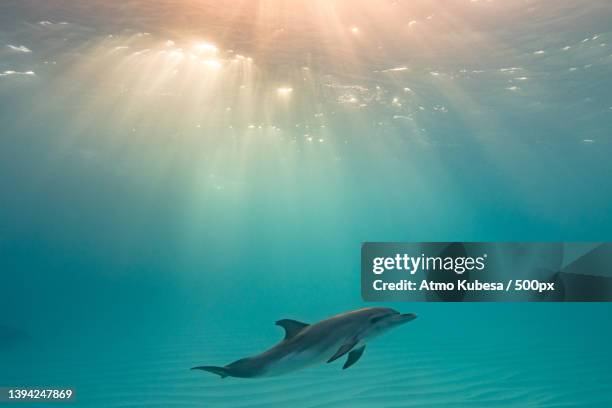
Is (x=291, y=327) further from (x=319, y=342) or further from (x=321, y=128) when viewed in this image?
(x=321, y=128)

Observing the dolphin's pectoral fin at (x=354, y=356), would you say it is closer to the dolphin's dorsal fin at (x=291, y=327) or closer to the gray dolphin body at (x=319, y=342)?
the gray dolphin body at (x=319, y=342)

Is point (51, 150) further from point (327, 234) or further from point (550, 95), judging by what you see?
point (327, 234)

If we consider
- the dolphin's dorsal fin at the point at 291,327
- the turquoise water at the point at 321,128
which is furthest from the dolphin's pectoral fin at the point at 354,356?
the turquoise water at the point at 321,128

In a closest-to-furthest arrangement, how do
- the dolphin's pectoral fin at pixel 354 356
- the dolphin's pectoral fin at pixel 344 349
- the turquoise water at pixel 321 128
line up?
the dolphin's pectoral fin at pixel 344 349 → the dolphin's pectoral fin at pixel 354 356 → the turquoise water at pixel 321 128

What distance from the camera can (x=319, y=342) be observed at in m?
6.52

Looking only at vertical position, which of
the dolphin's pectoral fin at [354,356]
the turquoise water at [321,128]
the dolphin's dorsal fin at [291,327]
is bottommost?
the dolphin's pectoral fin at [354,356]

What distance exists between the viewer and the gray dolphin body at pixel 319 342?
252 inches

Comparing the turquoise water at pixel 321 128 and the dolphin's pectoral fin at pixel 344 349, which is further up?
the turquoise water at pixel 321 128

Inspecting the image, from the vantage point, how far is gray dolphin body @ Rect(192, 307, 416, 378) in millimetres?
6405

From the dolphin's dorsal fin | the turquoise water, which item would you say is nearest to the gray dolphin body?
the dolphin's dorsal fin

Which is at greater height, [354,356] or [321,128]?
[321,128]

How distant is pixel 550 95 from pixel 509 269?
1409 centimetres

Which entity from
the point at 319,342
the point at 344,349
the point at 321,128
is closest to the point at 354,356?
the point at 344,349

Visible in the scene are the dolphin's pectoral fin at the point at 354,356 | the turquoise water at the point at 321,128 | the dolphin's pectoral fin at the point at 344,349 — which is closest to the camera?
the dolphin's pectoral fin at the point at 344,349
